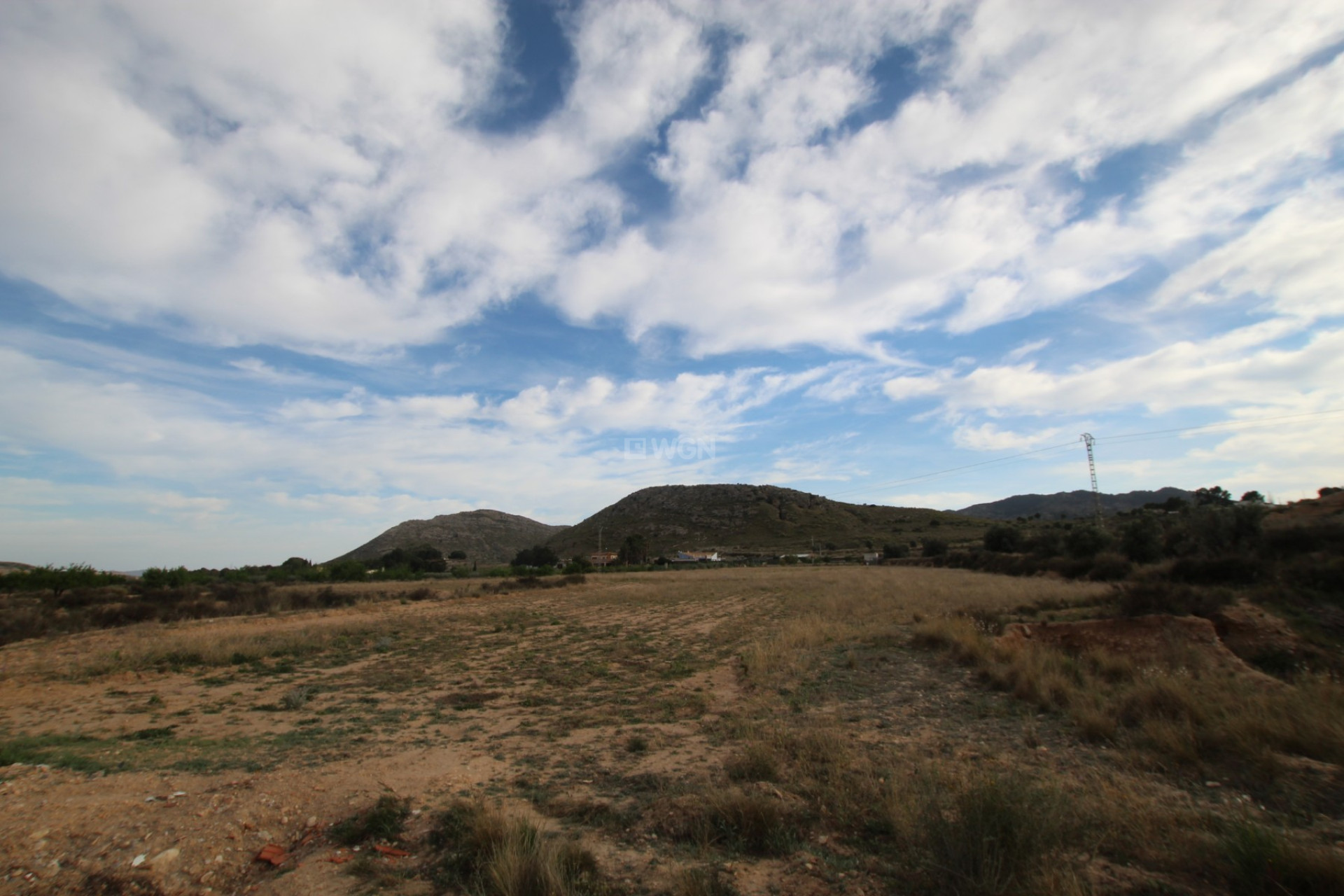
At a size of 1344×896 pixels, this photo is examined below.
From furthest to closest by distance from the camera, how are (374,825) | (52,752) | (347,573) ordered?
1. (347,573)
2. (52,752)
3. (374,825)

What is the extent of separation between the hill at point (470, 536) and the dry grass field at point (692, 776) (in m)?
102

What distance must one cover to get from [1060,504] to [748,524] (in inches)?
2934

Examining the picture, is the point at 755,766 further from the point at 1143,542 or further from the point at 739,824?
the point at 1143,542

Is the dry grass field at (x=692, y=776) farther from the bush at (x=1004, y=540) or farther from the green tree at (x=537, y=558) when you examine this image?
the green tree at (x=537, y=558)

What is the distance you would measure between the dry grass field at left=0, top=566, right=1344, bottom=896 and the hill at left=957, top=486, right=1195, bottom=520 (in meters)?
101

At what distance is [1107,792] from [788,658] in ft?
30.1

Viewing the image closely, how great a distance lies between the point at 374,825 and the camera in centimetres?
573

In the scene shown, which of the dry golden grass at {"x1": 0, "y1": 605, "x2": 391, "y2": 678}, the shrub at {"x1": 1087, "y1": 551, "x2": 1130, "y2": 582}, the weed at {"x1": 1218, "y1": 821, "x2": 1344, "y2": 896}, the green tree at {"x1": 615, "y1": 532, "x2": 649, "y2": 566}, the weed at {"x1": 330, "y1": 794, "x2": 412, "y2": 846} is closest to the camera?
the weed at {"x1": 1218, "y1": 821, "x2": 1344, "y2": 896}

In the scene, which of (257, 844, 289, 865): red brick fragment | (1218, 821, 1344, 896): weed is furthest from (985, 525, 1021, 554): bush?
(257, 844, 289, 865): red brick fragment

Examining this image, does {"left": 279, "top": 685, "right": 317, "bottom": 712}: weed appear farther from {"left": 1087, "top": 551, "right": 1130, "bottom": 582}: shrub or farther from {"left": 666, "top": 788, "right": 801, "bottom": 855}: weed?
{"left": 1087, "top": 551, "right": 1130, "bottom": 582}: shrub

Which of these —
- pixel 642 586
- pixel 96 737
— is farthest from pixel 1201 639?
pixel 642 586

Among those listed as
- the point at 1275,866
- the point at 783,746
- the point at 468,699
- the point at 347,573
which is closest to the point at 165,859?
the point at 783,746

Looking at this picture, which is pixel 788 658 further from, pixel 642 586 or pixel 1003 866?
pixel 642 586

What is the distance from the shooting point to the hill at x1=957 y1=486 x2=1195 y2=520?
349ft
